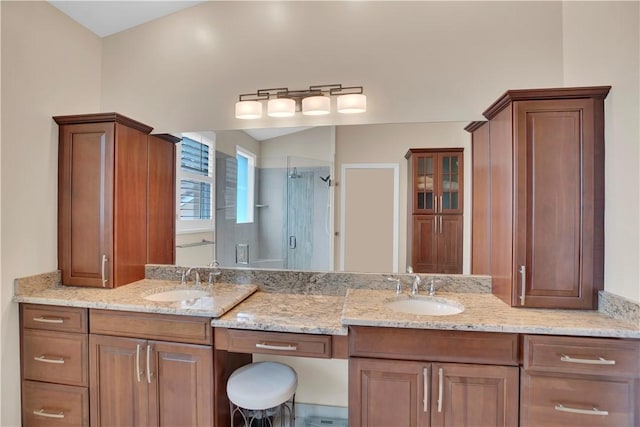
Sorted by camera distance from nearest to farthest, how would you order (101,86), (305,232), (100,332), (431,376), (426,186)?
(431,376) < (100,332) < (426,186) < (305,232) < (101,86)

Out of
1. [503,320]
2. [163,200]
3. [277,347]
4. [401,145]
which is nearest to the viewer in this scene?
[503,320]

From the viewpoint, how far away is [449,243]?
205 centimetres

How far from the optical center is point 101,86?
2.43 m

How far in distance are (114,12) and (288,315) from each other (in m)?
2.33

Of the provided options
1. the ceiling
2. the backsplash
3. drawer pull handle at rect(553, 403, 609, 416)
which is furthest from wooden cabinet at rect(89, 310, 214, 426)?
the ceiling

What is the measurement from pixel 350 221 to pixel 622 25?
5.47 ft

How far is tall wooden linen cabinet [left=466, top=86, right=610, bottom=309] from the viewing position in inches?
63.7

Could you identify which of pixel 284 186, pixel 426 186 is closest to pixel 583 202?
pixel 426 186

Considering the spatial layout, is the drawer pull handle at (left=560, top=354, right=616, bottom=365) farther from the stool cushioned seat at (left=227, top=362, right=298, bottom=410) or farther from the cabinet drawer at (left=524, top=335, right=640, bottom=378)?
the stool cushioned seat at (left=227, top=362, right=298, bottom=410)

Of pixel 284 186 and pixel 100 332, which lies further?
pixel 284 186

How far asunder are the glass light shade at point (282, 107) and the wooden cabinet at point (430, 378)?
139cm

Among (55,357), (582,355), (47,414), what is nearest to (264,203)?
(55,357)

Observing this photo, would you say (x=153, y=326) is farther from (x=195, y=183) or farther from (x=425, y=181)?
(x=425, y=181)

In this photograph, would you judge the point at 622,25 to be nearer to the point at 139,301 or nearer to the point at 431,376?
the point at 431,376
